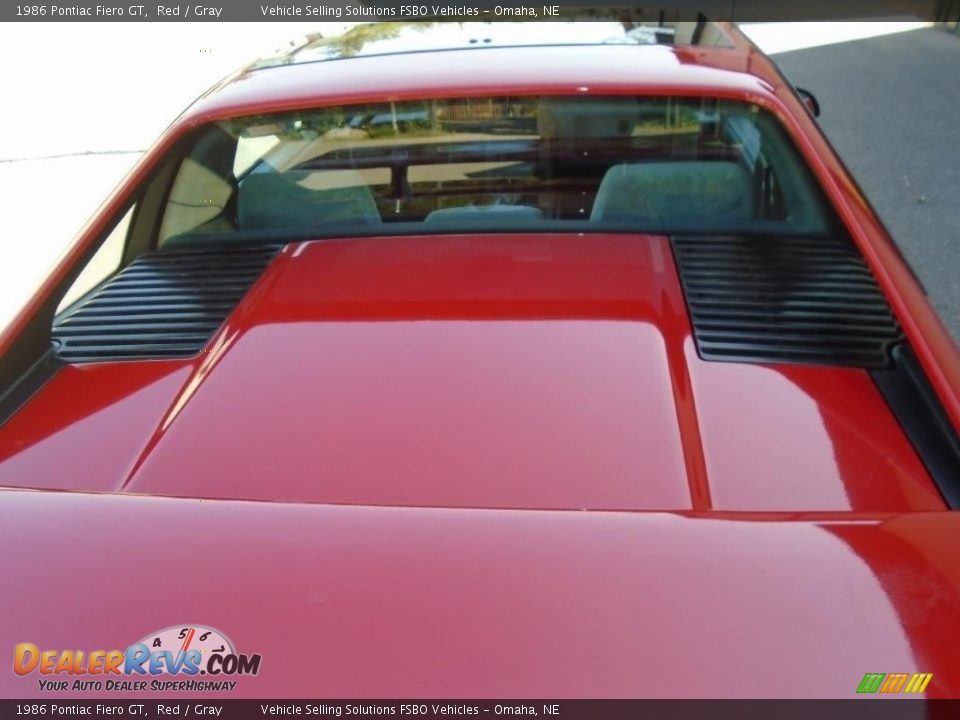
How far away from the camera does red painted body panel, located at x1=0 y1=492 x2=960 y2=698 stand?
3.44 ft

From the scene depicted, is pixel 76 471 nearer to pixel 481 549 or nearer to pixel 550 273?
pixel 481 549

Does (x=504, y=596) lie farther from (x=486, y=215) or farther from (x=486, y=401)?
(x=486, y=215)

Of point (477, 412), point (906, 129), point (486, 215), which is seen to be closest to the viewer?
point (477, 412)

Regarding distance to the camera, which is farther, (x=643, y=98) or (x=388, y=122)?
(x=388, y=122)

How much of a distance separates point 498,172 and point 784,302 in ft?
3.76

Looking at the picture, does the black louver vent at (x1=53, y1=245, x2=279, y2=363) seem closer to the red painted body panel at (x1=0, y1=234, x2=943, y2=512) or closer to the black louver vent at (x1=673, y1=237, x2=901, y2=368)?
the red painted body panel at (x1=0, y1=234, x2=943, y2=512)

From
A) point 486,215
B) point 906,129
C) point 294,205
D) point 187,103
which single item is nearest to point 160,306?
point 294,205

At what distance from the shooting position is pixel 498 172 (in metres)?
2.89

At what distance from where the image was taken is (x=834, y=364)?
6.05 ft

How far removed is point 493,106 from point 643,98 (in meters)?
0.39

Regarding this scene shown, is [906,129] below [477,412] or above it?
below

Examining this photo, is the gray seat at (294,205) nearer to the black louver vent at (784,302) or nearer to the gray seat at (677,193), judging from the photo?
the gray seat at (677,193)

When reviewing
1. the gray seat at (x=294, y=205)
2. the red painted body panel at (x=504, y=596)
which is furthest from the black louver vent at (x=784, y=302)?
the gray seat at (x=294, y=205)
